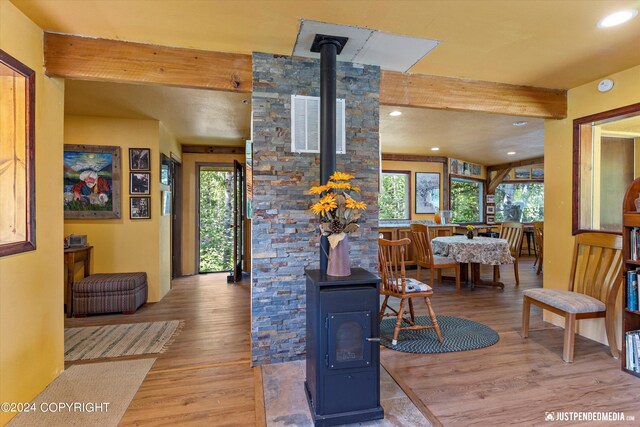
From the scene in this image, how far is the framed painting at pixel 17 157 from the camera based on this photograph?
73.9 inches

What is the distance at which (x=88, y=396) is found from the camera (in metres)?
2.06

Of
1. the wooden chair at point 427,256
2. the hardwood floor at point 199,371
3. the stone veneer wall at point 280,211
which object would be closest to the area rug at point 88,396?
the hardwood floor at point 199,371

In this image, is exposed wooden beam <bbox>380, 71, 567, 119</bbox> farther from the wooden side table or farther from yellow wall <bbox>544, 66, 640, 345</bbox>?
the wooden side table

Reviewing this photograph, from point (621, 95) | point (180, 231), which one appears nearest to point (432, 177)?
point (621, 95)

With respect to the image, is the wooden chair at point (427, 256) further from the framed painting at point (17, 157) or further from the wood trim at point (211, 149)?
the framed painting at point (17, 157)

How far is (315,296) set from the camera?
5.81 ft

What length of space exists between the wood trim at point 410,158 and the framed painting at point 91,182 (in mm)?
4864

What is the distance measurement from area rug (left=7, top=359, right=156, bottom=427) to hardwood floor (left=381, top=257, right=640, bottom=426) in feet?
5.91

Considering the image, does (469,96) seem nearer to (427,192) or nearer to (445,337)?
(445,337)

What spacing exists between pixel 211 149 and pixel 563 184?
511cm

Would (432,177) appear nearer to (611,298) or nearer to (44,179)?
(611,298)

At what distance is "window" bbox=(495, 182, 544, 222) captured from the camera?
8258 mm

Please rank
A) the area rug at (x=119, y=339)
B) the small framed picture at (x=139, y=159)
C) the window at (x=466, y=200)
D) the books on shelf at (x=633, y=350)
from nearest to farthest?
the books on shelf at (x=633, y=350) → the area rug at (x=119, y=339) → the small framed picture at (x=139, y=159) → the window at (x=466, y=200)

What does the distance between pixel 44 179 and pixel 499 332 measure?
3.92 m
